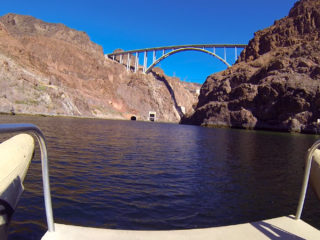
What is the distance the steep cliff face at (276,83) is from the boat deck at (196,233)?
5680 cm

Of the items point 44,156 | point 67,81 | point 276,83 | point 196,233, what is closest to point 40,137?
point 44,156

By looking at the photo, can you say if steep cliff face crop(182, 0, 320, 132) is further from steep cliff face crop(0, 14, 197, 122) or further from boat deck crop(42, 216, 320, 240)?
boat deck crop(42, 216, 320, 240)

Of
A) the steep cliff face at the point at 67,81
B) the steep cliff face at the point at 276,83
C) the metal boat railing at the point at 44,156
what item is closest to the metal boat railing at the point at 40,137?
the metal boat railing at the point at 44,156

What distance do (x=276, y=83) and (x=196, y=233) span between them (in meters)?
66.4

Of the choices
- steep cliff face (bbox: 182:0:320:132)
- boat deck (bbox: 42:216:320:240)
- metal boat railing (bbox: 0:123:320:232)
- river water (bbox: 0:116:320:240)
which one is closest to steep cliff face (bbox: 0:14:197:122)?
steep cliff face (bbox: 182:0:320:132)

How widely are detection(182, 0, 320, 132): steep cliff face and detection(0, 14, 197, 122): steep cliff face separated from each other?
42409mm

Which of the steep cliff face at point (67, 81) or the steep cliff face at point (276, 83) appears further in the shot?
the steep cliff face at point (67, 81)

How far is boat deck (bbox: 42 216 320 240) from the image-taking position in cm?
299

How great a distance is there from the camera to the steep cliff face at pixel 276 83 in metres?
55.9

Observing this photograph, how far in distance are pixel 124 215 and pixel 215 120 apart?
2825 inches

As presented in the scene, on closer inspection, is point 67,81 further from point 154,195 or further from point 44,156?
point 44,156

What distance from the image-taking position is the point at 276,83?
61.6 m

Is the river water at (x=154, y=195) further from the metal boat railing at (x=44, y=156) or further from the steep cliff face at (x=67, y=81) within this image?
the steep cliff face at (x=67, y=81)

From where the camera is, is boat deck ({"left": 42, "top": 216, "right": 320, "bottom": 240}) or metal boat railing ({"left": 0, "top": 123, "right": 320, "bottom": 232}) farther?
boat deck ({"left": 42, "top": 216, "right": 320, "bottom": 240})
